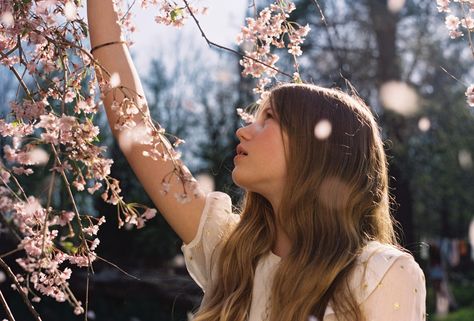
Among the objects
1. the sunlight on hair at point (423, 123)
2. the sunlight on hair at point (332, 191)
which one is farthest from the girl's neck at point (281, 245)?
the sunlight on hair at point (423, 123)

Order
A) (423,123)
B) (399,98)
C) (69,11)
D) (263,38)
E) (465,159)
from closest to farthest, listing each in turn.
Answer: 1. (69,11)
2. (263,38)
3. (423,123)
4. (399,98)
5. (465,159)

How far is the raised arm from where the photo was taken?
67.9 inches

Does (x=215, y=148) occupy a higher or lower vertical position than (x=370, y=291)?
lower

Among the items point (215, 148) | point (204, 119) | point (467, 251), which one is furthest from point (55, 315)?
point (467, 251)

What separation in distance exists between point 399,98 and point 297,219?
907 centimetres

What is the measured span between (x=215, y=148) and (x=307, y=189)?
10115 mm

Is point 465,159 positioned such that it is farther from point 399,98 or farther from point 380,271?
point 380,271

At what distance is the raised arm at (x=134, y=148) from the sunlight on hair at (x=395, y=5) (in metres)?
9.31

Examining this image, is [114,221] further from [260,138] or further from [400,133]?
[260,138]

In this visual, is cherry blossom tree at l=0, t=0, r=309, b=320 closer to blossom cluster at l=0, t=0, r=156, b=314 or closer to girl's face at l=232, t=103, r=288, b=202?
blossom cluster at l=0, t=0, r=156, b=314

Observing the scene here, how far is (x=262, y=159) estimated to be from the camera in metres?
1.60

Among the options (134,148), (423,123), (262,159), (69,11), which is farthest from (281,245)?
(423,123)

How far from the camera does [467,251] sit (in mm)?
16016

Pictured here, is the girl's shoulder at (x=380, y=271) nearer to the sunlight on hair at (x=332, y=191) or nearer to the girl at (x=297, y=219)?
the girl at (x=297, y=219)
